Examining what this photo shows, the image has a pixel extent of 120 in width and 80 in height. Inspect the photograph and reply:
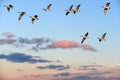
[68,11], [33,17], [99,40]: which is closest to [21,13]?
[33,17]

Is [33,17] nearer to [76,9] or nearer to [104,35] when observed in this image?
[76,9]

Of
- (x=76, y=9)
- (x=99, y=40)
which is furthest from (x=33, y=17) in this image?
(x=99, y=40)

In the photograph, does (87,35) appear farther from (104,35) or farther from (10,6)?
(10,6)

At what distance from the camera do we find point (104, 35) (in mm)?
40969

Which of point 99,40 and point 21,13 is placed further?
point 21,13

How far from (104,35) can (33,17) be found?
813cm

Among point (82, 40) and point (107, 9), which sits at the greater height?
point (107, 9)

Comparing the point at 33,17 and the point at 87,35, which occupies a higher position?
the point at 33,17

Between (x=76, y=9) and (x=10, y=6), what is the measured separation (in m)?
7.26

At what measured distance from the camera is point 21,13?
4366 centimetres

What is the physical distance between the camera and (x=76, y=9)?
41906 millimetres

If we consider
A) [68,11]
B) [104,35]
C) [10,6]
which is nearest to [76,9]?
[68,11]

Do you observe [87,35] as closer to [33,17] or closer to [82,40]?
[82,40]

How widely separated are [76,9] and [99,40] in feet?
14.0
